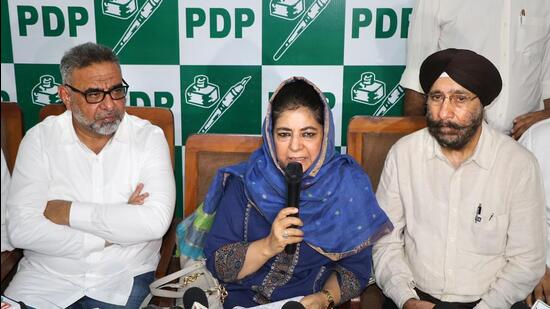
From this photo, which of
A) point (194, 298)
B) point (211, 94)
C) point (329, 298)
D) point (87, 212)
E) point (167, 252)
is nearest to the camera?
point (194, 298)

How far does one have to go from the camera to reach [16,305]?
152 centimetres

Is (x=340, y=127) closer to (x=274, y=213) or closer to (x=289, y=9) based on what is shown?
(x=289, y=9)

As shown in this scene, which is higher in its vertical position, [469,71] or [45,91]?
[469,71]

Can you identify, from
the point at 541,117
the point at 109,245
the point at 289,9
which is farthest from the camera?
the point at 289,9

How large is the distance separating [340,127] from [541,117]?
0.99 metres

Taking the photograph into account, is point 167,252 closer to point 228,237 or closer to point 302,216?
point 228,237

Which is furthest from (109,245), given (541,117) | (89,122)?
(541,117)

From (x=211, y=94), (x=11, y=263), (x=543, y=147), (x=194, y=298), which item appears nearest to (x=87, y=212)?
(x=11, y=263)

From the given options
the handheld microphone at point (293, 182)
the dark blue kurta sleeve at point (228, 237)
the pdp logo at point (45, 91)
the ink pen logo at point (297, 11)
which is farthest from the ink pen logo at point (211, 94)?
the handheld microphone at point (293, 182)

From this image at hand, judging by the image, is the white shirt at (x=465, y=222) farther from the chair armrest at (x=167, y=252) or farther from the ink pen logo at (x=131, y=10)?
the ink pen logo at (x=131, y=10)

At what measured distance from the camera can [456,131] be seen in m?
2.11

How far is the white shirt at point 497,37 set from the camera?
265 cm

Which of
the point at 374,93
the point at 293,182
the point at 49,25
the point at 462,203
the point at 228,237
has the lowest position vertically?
the point at 228,237

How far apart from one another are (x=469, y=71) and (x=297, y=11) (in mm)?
1156
